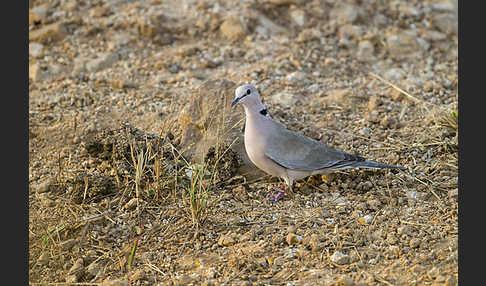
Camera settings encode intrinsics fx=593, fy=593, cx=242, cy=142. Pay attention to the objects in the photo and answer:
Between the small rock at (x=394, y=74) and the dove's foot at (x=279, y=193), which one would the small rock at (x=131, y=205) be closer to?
the dove's foot at (x=279, y=193)

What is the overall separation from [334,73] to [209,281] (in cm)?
346

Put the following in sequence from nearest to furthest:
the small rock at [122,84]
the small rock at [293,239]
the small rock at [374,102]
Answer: the small rock at [293,239] → the small rock at [374,102] → the small rock at [122,84]

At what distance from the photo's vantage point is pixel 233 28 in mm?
6805

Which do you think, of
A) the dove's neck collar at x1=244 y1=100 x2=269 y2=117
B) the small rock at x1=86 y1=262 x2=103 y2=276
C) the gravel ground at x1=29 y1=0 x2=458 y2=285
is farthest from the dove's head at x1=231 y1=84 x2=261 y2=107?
the small rock at x1=86 y1=262 x2=103 y2=276

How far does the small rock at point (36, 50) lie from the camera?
6.69 metres

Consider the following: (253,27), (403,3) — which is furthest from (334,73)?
(403,3)

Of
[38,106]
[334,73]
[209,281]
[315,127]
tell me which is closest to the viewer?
[209,281]

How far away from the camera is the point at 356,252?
3.77 m

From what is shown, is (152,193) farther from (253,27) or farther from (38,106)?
(253,27)

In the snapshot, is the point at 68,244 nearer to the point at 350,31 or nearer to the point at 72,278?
the point at 72,278

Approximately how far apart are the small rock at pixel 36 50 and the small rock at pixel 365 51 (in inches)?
142

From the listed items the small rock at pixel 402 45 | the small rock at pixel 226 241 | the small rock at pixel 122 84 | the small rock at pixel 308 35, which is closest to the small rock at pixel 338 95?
the small rock at pixel 308 35

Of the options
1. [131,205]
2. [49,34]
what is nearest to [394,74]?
[131,205]

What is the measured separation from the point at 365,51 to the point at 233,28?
1538 millimetres
